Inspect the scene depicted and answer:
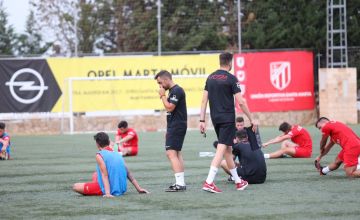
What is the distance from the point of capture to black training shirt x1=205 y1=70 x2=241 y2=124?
11.4 m

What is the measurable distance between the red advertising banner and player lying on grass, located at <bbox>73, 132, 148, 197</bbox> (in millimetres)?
22492

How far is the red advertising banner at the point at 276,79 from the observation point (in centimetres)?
3359

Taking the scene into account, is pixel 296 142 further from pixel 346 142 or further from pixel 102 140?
pixel 102 140

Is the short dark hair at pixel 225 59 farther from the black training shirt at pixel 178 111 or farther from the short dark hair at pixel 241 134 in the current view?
the short dark hair at pixel 241 134

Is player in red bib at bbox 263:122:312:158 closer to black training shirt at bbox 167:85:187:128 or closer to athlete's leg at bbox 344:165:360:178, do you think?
athlete's leg at bbox 344:165:360:178

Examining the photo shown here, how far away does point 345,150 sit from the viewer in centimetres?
1273

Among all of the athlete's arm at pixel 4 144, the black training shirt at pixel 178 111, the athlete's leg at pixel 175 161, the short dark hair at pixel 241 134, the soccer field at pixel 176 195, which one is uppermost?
the black training shirt at pixel 178 111

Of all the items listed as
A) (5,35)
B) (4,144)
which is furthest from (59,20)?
(4,144)

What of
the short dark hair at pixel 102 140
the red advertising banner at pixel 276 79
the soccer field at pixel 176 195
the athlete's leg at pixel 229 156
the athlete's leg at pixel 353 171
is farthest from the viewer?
the red advertising banner at pixel 276 79

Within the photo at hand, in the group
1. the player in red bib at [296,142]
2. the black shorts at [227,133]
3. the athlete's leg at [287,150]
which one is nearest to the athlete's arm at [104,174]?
the black shorts at [227,133]

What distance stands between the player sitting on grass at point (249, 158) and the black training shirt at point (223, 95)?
926mm

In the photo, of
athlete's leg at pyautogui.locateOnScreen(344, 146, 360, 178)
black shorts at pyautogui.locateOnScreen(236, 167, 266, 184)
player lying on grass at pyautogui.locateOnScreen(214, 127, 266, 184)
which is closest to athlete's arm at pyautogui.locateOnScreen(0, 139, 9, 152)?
player lying on grass at pyautogui.locateOnScreen(214, 127, 266, 184)

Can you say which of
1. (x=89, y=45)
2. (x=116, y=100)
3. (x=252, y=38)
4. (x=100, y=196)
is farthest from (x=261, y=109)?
(x=100, y=196)

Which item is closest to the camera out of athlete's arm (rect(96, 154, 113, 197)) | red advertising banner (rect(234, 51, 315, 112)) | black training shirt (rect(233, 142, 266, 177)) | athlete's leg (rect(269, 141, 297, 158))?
athlete's arm (rect(96, 154, 113, 197))
